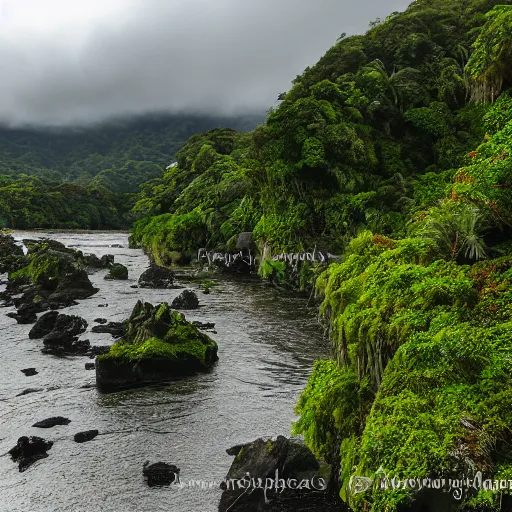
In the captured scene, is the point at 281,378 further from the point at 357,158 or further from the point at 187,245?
the point at 187,245

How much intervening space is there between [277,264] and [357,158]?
10.2 metres

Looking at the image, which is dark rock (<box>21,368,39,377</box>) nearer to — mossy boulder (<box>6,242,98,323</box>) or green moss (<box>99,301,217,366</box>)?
green moss (<box>99,301,217,366</box>)

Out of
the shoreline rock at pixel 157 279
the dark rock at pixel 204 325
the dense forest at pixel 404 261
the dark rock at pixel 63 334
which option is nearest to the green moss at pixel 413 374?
the dense forest at pixel 404 261

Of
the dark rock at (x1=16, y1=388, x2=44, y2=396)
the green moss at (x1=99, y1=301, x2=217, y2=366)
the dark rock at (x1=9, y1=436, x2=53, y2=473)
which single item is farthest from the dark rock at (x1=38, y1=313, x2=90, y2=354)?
the dark rock at (x1=9, y1=436, x2=53, y2=473)

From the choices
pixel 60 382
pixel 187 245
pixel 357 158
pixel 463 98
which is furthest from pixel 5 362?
pixel 463 98

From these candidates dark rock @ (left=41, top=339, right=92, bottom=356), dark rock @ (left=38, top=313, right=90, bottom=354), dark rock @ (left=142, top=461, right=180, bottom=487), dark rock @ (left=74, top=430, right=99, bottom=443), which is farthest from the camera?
dark rock @ (left=38, top=313, right=90, bottom=354)

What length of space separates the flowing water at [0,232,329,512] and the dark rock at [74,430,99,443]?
223 mm

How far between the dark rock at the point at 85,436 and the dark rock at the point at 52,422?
1.09 m

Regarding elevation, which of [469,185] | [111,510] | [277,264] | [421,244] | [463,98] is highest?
[463,98]

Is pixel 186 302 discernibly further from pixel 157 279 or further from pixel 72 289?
pixel 157 279

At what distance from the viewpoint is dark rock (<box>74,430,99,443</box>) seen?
42.2 feet

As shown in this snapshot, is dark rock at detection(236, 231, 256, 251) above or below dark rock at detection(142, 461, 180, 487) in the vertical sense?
above

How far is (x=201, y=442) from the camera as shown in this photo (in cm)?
1269

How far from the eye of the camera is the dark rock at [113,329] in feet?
77.2
